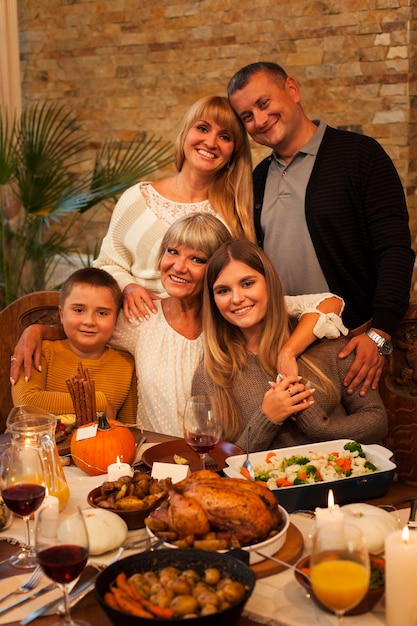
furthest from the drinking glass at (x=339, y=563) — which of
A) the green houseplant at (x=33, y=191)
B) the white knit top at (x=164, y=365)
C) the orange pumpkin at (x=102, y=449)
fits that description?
the green houseplant at (x=33, y=191)

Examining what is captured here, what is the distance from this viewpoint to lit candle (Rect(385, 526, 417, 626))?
1.39 metres

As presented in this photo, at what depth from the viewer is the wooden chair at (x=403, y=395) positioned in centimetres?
268

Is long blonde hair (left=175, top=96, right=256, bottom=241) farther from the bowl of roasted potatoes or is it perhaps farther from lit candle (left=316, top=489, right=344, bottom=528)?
lit candle (left=316, top=489, right=344, bottom=528)

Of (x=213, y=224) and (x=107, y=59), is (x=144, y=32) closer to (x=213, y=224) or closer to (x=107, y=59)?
(x=107, y=59)

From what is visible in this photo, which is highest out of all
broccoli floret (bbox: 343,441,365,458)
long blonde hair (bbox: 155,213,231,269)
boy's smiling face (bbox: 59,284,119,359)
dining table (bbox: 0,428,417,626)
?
long blonde hair (bbox: 155,213,231,269)

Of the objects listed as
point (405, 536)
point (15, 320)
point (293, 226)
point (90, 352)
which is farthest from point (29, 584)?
point (293, 226)

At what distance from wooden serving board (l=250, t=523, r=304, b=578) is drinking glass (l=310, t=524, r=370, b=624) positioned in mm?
256

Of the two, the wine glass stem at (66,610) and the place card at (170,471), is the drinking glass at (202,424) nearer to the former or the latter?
the place card at (170,471)

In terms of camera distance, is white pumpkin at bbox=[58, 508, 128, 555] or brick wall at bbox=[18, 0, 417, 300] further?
brick wall at bbox=[18, 0, 417, 300]

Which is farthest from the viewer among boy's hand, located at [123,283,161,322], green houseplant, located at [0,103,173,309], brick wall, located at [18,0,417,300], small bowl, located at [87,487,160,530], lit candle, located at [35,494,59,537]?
brick wall, located at [18,0,417,300]

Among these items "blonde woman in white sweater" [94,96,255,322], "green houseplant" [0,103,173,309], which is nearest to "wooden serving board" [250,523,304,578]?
"blonde woman in white sweater" [94,96,255,322]

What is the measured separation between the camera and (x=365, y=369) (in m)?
2.62

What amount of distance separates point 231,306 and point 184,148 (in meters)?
0.86

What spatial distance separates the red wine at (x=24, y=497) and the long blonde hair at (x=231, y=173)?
1.67 metres
